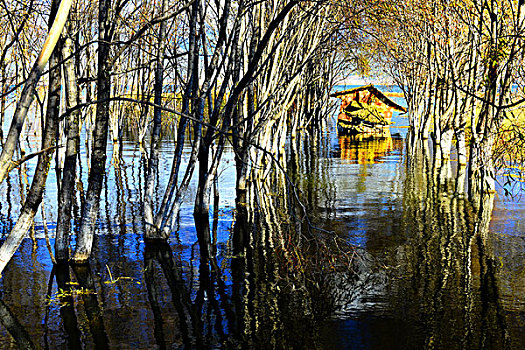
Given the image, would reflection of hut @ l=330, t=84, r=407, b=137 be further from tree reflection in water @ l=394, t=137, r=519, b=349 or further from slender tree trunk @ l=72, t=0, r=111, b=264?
slender tree trunk @ l=72, t=0, r=111, b=264

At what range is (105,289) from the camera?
7.09 metres

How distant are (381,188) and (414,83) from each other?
19.9 meters

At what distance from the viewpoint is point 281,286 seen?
7188 millimetres

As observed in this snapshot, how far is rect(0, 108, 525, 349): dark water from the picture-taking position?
5633 mm

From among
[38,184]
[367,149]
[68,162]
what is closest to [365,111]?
[367,149]

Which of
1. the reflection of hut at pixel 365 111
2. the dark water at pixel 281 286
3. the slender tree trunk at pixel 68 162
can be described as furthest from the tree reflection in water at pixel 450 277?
the reflection of hut at pixel 365 111

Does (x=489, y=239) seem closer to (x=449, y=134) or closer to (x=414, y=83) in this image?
(x=449, y=134)

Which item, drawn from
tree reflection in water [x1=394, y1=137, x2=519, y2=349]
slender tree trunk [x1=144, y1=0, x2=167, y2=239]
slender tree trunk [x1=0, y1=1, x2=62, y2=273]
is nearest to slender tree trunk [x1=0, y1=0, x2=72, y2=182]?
slender tree trunk [x1=0, y1=1, x2=62, y2=273]

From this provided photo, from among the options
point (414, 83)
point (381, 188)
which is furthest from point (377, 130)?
point (381, 188)

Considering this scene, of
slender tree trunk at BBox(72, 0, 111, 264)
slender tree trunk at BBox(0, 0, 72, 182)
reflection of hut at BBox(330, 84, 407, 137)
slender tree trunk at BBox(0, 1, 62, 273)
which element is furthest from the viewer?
reflection of hut at BBox(330, 84, 407, 137)

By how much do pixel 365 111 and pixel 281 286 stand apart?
3540cm

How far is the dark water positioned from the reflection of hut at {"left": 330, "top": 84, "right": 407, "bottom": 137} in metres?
28.8

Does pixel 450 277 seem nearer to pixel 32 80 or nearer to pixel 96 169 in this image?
pixel 96 169

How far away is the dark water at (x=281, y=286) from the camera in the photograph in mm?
5633
